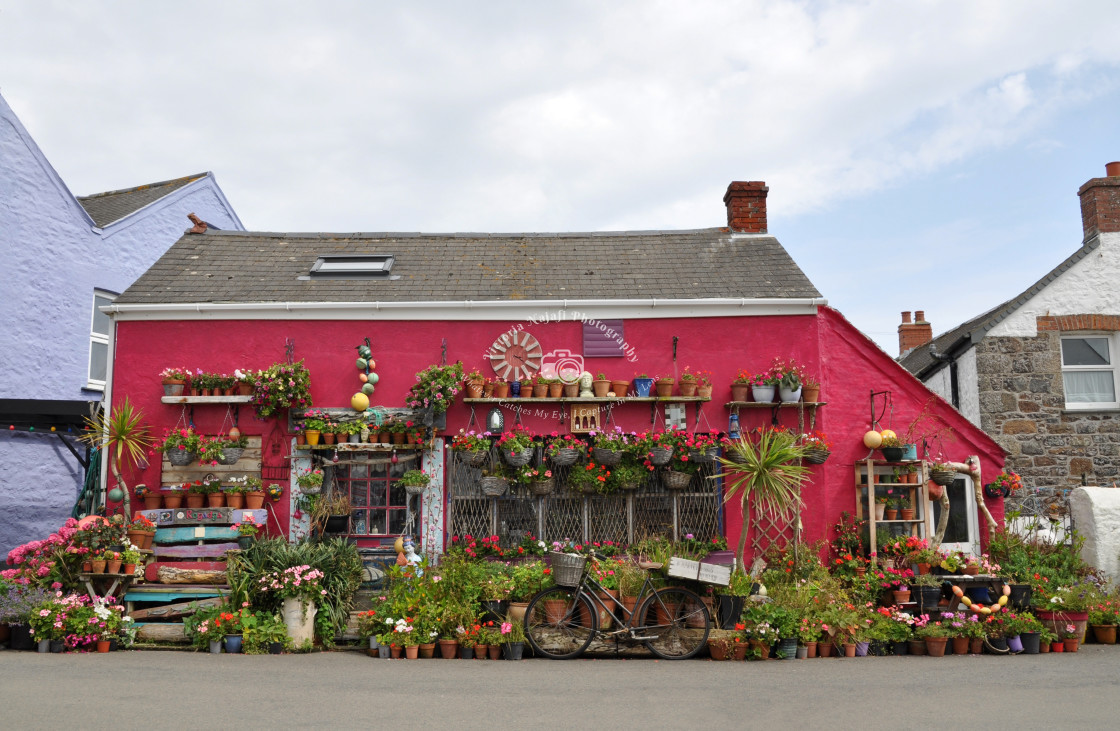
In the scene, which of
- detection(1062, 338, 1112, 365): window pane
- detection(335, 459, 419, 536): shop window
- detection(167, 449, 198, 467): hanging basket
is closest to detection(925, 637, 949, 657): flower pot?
detection(335, 459, 419, 536): shop window

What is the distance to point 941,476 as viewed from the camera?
35.9ft

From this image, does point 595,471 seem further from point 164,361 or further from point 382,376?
point 164,361

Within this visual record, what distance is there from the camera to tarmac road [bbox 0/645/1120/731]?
6203mm

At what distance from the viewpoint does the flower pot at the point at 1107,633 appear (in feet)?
31.0

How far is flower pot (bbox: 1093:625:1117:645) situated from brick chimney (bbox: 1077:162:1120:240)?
6750mm

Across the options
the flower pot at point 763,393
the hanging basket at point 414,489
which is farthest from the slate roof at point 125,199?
the flower pot at point 763,393

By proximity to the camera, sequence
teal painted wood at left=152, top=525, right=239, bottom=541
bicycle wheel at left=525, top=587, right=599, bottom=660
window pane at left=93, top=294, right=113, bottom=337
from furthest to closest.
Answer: window pane at left=93, top=294, right=113, bottom=337 → teal painted wood at left=152, top=525, right=239, bottom=541 → bicycle wheel at left=525, top=587, right=599, bottom=660

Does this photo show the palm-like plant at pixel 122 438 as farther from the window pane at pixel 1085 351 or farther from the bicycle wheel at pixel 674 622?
the window pane at pixel 1085 351

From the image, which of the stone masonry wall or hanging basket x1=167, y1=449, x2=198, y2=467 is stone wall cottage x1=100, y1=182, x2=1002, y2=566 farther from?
the stone masonry wall

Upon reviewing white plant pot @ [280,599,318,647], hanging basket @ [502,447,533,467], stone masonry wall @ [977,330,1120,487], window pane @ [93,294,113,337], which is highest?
window pane @ [93,294,113,337]

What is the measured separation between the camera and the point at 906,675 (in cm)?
779

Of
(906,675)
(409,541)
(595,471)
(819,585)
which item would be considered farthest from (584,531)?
(906,675)

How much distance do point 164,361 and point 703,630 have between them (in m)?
7.52

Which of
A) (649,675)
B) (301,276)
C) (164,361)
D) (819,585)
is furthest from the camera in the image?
(301,276)
